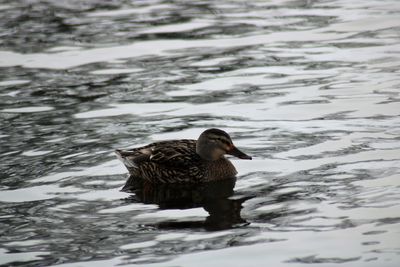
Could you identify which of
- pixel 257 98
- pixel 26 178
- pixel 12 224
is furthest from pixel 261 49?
pixel 12 224

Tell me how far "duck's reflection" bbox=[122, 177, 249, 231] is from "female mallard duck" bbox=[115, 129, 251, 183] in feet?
0.30

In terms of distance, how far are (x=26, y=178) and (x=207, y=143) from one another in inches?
81.0

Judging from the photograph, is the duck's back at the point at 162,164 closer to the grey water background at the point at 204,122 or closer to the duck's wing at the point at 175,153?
the duck's wing at the point at 175,153

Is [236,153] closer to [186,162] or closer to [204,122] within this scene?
[186,162]

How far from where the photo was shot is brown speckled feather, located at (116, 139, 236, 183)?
1130cm

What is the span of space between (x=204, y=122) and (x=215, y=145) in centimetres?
178

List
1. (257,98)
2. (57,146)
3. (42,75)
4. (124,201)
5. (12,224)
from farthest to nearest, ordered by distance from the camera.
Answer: (42,75)
(257,98)
(57,146)
(124,201)
(12,224)

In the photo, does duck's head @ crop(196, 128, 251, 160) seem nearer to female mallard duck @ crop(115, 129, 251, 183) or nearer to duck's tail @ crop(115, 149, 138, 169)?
female mallard duck @ crop(115, 129, 251, 183)

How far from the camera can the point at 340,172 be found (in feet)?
35.1

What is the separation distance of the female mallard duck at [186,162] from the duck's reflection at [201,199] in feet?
0.30

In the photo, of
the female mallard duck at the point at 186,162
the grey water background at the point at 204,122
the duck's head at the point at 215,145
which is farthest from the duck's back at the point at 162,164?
the grey water background at the point at 204,122

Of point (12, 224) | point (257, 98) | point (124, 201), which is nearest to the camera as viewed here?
point (12, 224)

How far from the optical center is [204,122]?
1314 cm

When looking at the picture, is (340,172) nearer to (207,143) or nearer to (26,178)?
(207,143)
